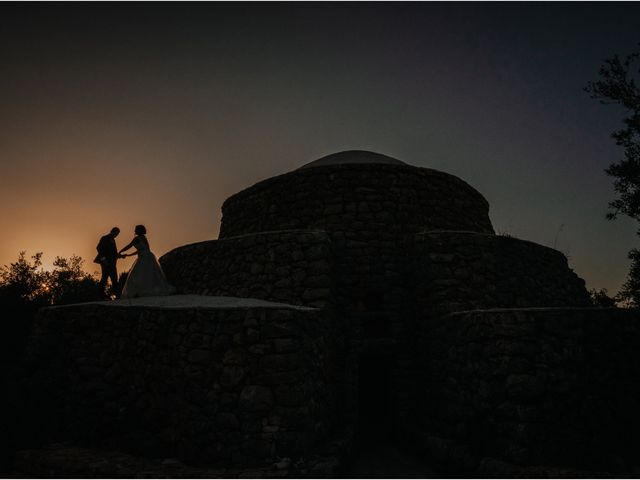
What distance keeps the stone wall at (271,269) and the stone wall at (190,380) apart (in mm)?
1039

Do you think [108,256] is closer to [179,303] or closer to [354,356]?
[179,303]

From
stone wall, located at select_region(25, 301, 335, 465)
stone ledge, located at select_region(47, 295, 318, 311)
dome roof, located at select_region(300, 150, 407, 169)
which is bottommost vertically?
stone wall, located at select_region(25, 301, 335, 465)

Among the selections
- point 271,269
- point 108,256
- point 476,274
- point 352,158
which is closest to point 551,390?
point 476,274

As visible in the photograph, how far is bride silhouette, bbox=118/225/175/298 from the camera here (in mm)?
8312

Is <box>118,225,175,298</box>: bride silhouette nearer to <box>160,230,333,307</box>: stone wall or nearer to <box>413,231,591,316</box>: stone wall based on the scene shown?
<box>160,230,333,307</box>: stone wall

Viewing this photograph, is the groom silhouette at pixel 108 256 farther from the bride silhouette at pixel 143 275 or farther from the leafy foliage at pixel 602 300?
the leafy foliage at pixel 602 300

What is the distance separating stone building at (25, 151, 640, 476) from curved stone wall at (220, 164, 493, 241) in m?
0.07

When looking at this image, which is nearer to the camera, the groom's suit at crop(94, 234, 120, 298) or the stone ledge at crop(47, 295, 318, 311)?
the stone ledge at crop(47, 295, 318, 311)

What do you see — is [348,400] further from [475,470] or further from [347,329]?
[475,470]

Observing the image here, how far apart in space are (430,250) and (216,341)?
486cm

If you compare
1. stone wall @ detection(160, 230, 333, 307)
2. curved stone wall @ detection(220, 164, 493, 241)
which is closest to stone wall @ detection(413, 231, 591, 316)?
curved stone wall @ detection(220, 164, 493, 241)

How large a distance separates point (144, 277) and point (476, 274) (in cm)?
754

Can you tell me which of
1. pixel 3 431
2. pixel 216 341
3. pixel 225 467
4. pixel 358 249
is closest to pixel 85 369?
pixel 3 431

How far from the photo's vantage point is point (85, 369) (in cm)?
636
